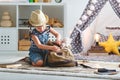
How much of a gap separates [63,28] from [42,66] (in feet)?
5.19

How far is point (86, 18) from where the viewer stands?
452 cm

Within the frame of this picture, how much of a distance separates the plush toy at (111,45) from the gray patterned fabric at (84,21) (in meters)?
0.37

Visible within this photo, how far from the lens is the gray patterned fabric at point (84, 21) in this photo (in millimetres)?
4484

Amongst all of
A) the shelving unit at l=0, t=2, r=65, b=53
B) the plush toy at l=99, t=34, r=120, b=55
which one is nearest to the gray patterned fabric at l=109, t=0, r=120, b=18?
the plush toy at l=99, t=34, r=120, b=55

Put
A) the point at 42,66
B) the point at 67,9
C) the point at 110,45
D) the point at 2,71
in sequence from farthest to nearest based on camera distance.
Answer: the point at 67,9, the point at 110,45, the point at 42,66, the point at 2,71

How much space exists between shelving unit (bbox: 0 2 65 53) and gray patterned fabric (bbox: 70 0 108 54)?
23cm

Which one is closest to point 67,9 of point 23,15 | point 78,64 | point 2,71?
point 23,15

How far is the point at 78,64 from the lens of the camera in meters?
2.99

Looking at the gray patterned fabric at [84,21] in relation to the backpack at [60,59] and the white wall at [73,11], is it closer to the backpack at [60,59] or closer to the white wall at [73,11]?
the white wall at [73,11]

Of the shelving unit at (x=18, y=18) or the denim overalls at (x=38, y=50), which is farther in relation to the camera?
the shelving unit at (x=18, y=18)

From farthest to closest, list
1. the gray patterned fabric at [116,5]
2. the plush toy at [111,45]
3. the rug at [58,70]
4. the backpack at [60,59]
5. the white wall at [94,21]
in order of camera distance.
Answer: the white wall at [94,21] < the gray patterned fabric at [116,5] < the plush toy at [111,45] < the backpack at [60,59] < the rug at [58,70]

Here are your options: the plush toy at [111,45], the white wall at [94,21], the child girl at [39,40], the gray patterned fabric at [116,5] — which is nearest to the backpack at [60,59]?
the child girl at [39,40]

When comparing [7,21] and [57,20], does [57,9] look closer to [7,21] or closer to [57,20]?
[57,20]

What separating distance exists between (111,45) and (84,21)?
0.55 meters
